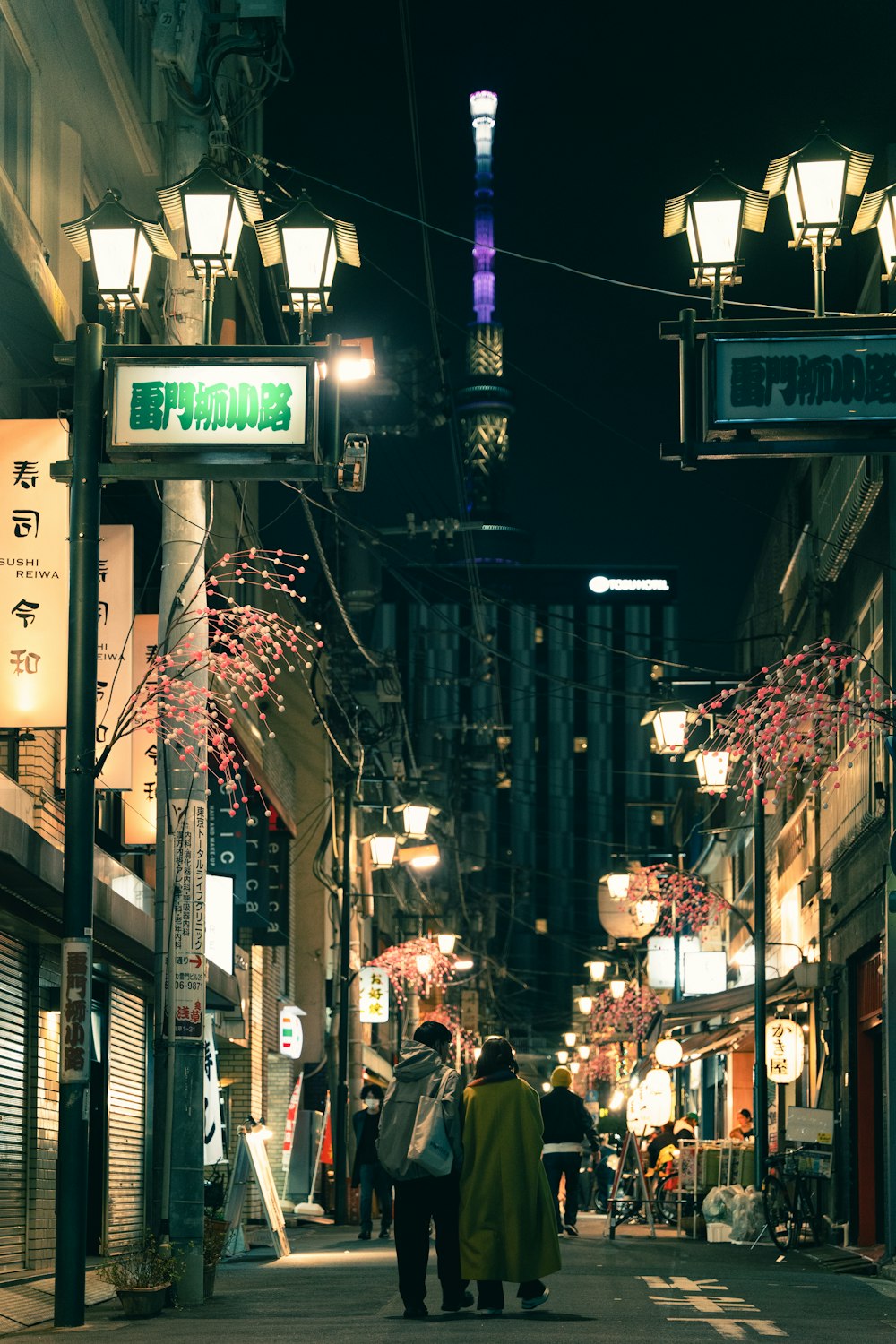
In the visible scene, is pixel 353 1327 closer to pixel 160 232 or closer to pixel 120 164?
pixel 160 232

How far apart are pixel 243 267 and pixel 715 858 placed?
27.3 m

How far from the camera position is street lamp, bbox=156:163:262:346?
13234 mm

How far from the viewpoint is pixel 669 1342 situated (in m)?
10.6

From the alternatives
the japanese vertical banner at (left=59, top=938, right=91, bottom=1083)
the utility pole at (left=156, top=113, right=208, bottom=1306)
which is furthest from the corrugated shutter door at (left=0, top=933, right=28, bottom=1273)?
the japanese vertical banner at (left=59, top=938, right=91, bottom=1083)

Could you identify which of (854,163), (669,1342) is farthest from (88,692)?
(854,163)

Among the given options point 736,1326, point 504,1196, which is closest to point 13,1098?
point 504,1196

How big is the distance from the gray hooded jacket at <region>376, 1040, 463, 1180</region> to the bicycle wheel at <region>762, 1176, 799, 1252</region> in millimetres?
12481

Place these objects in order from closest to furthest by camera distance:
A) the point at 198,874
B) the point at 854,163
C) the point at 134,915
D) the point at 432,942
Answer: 1. the point at 854,163
2. the point at 198,874
3. the point at 134,915
4. the point at 432,942

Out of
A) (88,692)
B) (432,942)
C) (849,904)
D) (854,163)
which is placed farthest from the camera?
(432,942)

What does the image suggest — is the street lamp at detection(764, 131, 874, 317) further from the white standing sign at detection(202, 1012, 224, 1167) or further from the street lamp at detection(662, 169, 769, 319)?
the white standing sign at detection(202, 1012, 224, 1167)

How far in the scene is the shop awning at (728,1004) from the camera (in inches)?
1225

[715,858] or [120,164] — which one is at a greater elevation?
[120,164]

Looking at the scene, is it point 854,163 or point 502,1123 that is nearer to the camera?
point 502,1123

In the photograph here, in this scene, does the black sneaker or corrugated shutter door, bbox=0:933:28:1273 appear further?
corrugated shutter door, bbox=0:933:28:1273
